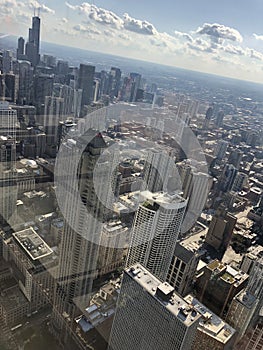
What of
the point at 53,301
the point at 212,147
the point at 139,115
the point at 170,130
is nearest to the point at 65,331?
the point at 53,301

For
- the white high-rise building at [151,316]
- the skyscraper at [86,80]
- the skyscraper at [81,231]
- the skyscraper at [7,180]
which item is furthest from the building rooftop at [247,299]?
the skyscraper at [86,80]

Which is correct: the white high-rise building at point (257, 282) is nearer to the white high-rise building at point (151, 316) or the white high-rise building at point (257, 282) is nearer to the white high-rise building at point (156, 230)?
the white high-rise building at point (156, 230)

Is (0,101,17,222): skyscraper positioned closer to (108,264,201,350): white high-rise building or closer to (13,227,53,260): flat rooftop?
(13,227,53,260): flat rooftop

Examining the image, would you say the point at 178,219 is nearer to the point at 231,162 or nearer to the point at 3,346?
the point at 3,346

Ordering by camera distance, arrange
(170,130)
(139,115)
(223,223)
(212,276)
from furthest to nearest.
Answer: (139,115)
(170,130)
(223,223)
(212,276)

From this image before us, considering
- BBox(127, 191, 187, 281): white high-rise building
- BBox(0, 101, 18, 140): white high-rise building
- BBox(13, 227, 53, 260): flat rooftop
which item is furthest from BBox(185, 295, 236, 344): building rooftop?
BBox(0, 101, 18, 140): white high-rise building

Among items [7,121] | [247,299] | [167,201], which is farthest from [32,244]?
[7,121]

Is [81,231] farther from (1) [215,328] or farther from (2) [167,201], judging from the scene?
(1) [215,328]
